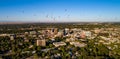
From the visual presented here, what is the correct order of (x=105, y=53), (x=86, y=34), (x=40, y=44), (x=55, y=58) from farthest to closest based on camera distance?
(x=86, y=34), (x=40, y=44), (x=105, y=53), (x=55, y=58)

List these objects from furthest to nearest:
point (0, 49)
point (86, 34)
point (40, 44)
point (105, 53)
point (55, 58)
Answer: point (86, 34), point (40, 44), point (0, 49), point (105, 53), point (55, 58)

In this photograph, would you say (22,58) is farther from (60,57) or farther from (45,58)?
(60,57)

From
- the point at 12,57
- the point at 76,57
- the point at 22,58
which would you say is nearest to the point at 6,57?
the point at 12,57

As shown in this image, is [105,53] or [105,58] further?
[105,53]

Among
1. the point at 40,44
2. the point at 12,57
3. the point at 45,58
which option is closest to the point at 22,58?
the point at 12,57

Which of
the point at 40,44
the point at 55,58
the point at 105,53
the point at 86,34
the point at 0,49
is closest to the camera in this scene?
the point at 55,58

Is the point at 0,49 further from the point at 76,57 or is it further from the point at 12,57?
the point at 76,57

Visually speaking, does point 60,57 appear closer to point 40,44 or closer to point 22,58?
point 22,58

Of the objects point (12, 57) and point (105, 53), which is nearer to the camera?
point (12, 57)

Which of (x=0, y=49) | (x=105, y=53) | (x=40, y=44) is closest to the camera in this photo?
(x=105, y=53)
